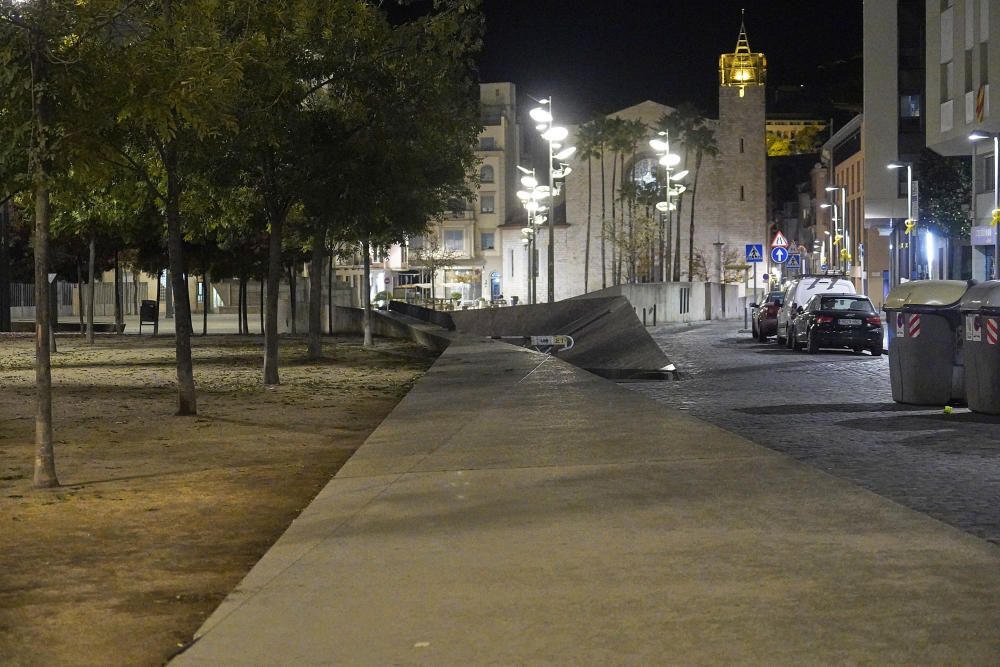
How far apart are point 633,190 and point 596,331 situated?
76369mm

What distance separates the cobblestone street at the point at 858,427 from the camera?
11.0 m

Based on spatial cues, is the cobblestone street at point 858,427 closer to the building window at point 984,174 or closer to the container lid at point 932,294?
the container lid at point 932,294

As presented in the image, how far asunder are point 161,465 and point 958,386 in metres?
10.5

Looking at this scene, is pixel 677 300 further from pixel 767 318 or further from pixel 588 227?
pixel 588 227

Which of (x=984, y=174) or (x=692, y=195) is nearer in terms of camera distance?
(x=984, y=174)

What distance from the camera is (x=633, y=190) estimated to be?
10638 centimetres

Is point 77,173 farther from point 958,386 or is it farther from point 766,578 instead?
point 958,386

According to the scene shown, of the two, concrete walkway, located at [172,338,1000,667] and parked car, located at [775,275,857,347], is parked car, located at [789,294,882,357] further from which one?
concrete walkway, located at [172,338,1000,667]

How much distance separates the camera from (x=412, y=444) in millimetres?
12938

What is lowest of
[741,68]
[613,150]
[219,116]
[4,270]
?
[4,270]

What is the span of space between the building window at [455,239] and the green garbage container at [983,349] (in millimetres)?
106479

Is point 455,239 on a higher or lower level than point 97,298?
higher

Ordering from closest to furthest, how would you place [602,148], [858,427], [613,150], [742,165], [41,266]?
[41,266] < [858,427] < [613,150] < [602,148] < [742,165]

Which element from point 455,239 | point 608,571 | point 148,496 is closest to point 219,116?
point 148,496
